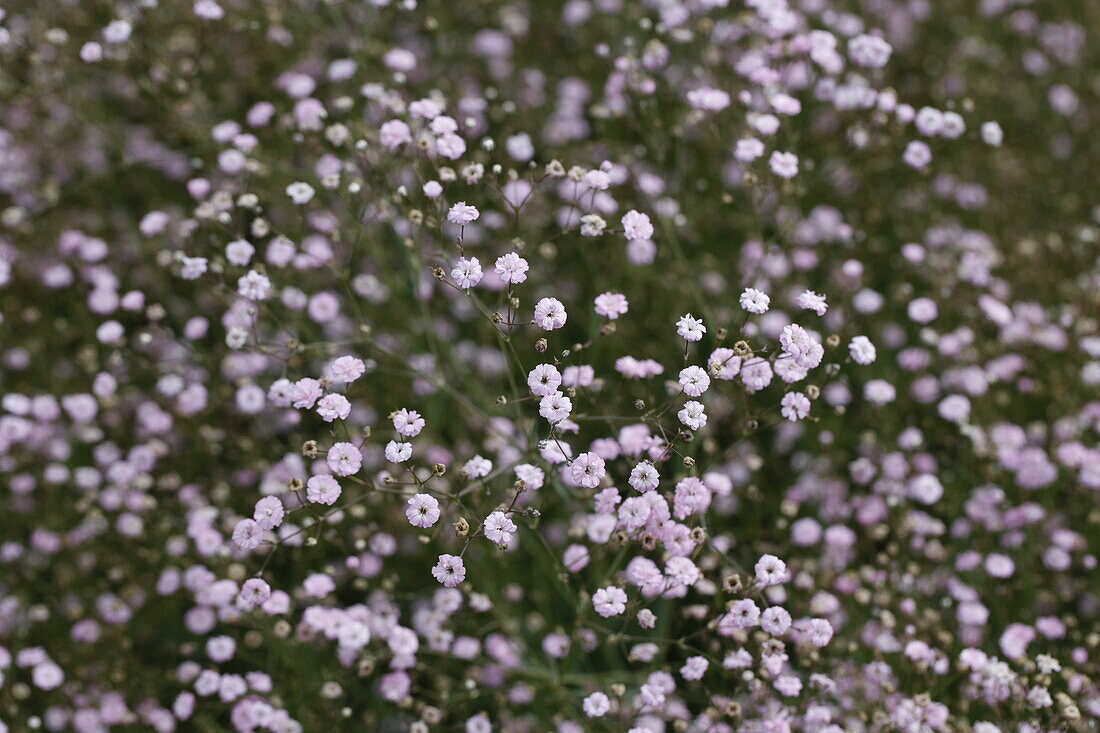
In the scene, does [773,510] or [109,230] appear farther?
[109,230]

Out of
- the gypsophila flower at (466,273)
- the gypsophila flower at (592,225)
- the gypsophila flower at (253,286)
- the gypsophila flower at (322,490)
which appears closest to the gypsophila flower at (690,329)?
the gypsophila flower at (592,225)

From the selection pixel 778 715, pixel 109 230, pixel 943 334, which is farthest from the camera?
pixel 109 230

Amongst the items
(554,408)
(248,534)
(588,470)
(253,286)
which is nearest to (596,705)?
(588,470)

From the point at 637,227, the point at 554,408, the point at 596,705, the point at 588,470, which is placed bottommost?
the point at 596,705

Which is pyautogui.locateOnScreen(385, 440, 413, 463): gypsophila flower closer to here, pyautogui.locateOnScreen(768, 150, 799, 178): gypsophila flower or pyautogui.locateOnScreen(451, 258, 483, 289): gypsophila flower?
pyautogui.locateOnScreen(451, 258, 483, 289): gypsophila flower

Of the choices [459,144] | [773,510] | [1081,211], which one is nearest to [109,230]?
[459,144]

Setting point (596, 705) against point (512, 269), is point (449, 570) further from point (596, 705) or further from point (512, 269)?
point (512, 269)

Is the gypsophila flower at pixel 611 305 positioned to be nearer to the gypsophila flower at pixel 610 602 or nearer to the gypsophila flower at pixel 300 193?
the gypsophila flower at pixel 610 602

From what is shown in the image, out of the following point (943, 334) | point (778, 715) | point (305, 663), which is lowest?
point (305, 663)

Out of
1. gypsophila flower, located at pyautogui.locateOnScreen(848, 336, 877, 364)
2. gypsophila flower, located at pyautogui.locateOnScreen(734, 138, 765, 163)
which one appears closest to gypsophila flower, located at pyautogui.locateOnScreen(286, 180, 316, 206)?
gypsophila flower, located at pyautogui.locateOnScreen(734, 138, 765, 163)

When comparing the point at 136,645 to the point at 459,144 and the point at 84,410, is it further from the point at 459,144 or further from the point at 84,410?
the point at 459,144

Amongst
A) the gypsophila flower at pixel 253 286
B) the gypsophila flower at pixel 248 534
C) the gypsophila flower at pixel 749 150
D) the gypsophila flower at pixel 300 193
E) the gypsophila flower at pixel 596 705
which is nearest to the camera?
the gypsophila flower at pixel 248 534
